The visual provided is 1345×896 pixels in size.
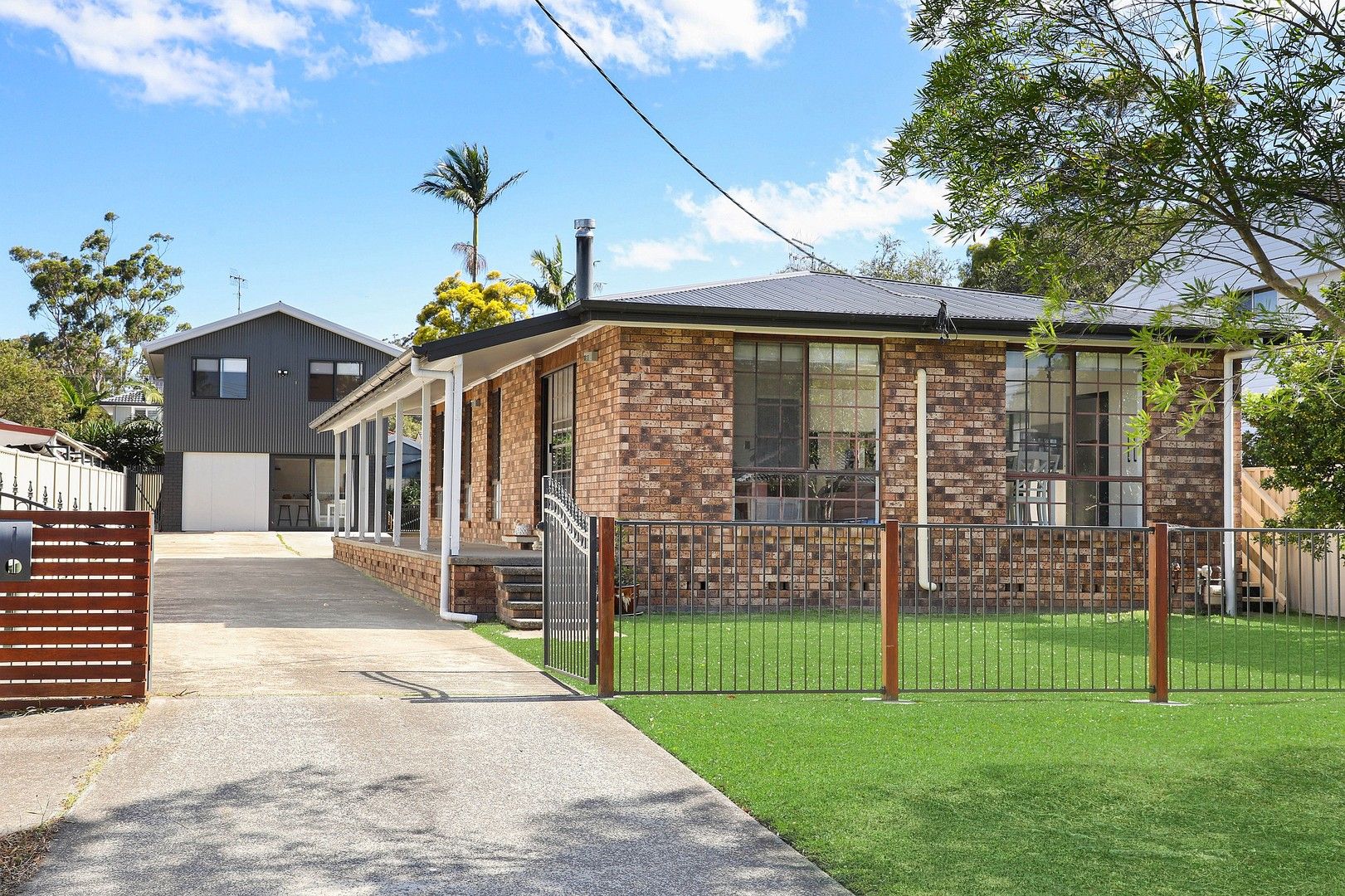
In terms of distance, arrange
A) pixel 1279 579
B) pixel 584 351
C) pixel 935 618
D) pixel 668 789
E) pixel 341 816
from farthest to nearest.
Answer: pixel 1279 579 < pixel 584 351 < pixel 935 618 < pixel 668 789 < pixel 341 816

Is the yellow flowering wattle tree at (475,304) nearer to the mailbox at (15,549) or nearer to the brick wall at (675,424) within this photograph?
the brick wall at (675,424)

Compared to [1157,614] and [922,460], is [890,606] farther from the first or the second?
[922,460]

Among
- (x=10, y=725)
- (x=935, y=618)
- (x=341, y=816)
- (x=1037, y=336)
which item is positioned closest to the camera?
(x=341, y=816)

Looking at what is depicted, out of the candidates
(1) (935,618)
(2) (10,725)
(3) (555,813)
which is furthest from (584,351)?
(3) (555,813)

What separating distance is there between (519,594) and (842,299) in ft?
18.3

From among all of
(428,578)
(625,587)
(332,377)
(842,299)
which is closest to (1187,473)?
(842,299)

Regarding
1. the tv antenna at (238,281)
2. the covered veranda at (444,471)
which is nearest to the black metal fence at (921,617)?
the covered veranda at (444,471)

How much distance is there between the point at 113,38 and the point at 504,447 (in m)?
9.47

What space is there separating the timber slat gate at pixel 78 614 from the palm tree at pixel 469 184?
3214cm

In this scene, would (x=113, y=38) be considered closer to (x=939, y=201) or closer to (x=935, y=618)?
(x=935, y=618)

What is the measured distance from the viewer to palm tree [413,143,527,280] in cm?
3950

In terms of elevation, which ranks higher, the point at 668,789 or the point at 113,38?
the point at 113,38

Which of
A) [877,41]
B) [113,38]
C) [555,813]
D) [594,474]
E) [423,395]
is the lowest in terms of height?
[555,813]

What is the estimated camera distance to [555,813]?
5707mm
